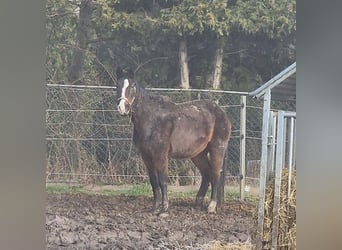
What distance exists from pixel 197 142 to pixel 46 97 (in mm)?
957

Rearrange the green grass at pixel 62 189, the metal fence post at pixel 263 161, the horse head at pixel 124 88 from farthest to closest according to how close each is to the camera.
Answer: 1. the metal fence post at pixel 263 161
2. the horse head at pixel 124 88
3. the green grass at pixel 62 189

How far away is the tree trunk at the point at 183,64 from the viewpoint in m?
3.63

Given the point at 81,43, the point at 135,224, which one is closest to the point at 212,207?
the point at 135,224

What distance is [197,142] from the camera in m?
3.68

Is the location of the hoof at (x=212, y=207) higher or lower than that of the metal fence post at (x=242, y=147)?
lower

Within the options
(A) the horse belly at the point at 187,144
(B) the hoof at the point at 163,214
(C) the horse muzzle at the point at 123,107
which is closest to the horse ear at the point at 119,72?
(C) the horse muzzle at the point at 123,107

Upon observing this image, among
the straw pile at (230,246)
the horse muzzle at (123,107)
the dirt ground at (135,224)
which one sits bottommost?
the straw pile at (230,246)

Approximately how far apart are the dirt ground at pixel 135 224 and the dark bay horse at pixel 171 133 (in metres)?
0.08

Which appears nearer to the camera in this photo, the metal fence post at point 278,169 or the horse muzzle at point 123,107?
the horse muzzle at point 123,107

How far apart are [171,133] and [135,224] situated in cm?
60

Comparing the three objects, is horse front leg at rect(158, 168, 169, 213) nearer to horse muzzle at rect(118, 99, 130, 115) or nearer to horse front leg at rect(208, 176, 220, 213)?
horse front leg at rect(208, 176, 220, 213)

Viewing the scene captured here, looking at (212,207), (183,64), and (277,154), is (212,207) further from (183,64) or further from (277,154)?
(183,64)

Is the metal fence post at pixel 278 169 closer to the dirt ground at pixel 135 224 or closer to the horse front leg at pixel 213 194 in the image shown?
the dirt ground at pixel 135 224

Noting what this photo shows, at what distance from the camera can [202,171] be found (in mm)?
3656
